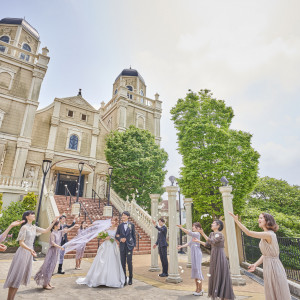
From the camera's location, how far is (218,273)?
4391 mm

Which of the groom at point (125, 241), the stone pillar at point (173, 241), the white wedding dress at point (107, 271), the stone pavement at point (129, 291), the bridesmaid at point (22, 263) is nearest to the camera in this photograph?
the bridesmaid at point (22, 263)

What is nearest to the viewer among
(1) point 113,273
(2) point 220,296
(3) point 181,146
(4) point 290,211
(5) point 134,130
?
(2) point 220,296

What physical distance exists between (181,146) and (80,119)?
46.5ft

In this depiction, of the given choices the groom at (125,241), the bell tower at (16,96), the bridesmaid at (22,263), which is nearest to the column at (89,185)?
the bell tower at (16,96)

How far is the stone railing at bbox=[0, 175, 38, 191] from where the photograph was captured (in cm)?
1646

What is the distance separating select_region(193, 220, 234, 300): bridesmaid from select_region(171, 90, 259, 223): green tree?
8.37 meters

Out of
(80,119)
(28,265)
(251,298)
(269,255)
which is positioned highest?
(80,119)

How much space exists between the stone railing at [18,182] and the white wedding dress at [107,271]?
13.7 metres

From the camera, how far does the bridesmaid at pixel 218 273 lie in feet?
13.9

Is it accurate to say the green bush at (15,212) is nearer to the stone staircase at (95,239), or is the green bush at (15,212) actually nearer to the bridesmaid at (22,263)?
the stone staircase at (95,239)

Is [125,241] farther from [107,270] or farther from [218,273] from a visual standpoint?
[218,273]

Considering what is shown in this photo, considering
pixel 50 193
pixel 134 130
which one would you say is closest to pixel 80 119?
pixel 134 130

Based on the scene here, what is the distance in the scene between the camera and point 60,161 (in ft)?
65.3

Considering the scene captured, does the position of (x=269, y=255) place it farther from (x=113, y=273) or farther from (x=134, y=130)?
(x=134, y=130)
